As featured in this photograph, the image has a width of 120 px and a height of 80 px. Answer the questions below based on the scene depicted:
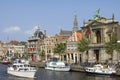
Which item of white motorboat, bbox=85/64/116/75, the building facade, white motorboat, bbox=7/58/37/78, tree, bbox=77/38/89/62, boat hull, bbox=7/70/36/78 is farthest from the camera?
the building facade

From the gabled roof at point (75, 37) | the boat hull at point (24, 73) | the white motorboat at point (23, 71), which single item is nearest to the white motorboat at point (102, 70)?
the white motorboat at point (23, 71)

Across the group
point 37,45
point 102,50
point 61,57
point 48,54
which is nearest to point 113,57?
point 102,50

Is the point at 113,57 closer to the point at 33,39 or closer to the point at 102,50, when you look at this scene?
the point at 102,50

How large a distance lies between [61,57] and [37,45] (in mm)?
25962

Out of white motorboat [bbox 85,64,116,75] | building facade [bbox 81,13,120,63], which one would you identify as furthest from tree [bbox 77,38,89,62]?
white motorboat [bbox 85,64,116,75]

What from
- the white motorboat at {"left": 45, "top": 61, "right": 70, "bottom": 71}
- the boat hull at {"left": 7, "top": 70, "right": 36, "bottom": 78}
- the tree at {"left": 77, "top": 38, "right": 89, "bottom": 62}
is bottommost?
the boat hull at {"left": 7, "top": 70, "right": 36, "bottom": 78}

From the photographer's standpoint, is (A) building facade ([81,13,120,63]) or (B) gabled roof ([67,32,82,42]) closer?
(A) building facade ([81,13,120,63])

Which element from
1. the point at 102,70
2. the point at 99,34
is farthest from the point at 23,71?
the point at 99,34

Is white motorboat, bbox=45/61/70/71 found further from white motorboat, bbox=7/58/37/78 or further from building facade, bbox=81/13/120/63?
white motorboat, bbox=7/58/37/78

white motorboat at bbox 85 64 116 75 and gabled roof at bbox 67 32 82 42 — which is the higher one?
gabled roof at bbox 67 32 82 42

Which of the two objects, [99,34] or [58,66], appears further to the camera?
[99,34]

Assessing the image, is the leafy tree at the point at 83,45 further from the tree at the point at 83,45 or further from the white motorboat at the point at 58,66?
the white motorboat at the point at 58,66

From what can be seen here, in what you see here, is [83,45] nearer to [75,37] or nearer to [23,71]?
[75,37]

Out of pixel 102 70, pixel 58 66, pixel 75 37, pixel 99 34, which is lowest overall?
pixel 102 70
